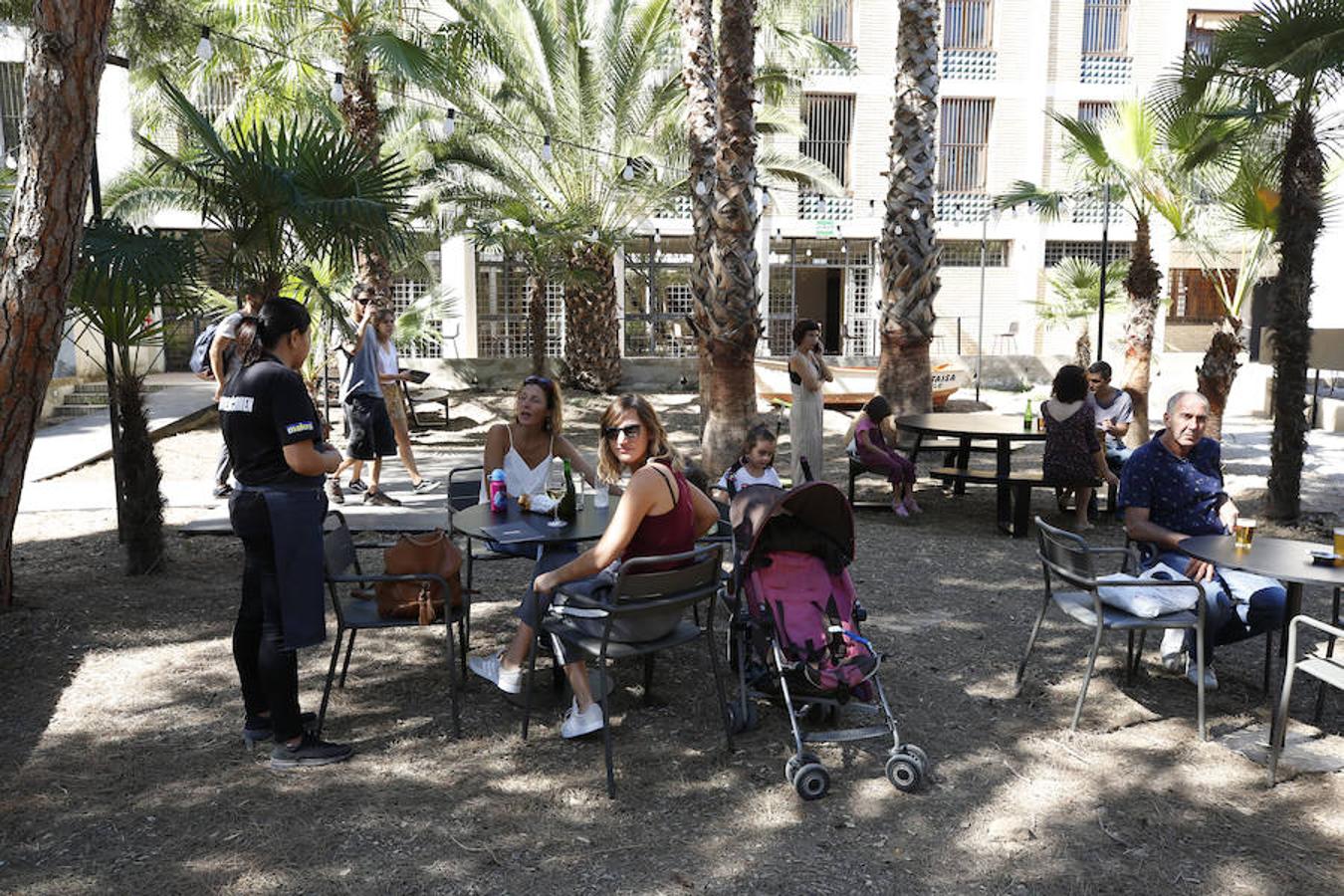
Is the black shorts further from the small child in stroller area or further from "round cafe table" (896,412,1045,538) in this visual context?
"round cafe table" (896,412,1045,538)

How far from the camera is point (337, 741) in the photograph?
13.6 ft

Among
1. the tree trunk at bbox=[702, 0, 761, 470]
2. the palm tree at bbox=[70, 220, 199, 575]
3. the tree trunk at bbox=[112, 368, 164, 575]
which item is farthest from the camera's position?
the tree trunk at bbox=[702, 0, 761, 470]

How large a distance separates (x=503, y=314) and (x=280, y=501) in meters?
20.8

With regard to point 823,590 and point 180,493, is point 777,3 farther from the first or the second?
point 823,590

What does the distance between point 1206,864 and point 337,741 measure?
3.11m

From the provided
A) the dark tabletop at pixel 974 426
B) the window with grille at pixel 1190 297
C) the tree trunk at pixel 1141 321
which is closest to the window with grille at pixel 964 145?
the window with grille at pixel 1190 297

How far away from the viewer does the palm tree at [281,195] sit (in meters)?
6.28

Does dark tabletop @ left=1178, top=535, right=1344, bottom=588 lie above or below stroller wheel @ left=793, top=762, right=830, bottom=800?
above

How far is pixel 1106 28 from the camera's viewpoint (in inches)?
1040

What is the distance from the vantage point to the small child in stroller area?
6.14 m

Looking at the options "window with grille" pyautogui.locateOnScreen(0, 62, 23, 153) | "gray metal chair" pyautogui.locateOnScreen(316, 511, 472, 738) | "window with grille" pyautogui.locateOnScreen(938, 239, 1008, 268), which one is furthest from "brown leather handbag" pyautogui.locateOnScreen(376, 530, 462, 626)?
"window with grille" pyautogui.locateOnScreen(938, 239, 1008, 268)

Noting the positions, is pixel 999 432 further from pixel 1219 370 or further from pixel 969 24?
pixel 969 24

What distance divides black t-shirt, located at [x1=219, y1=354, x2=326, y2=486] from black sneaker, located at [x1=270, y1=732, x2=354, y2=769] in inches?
39.7

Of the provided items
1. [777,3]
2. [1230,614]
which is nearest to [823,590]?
[1230,614]
